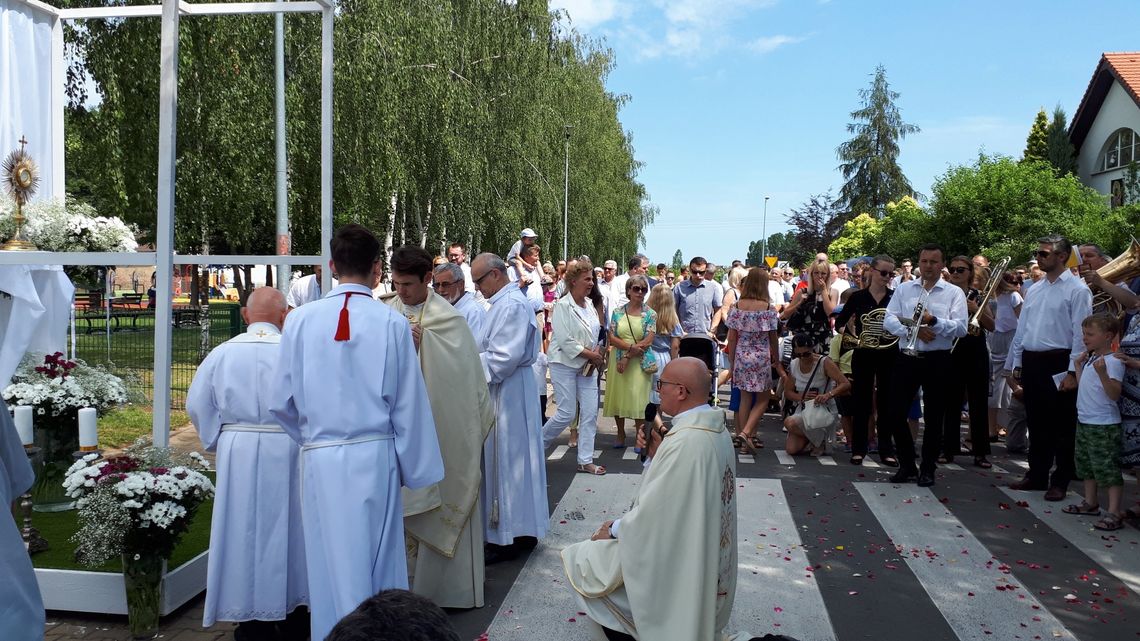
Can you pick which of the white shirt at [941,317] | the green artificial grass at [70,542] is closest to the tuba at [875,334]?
the white shirt at [941,317]

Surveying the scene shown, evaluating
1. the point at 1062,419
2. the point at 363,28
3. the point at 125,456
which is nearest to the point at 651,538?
the point at 125,456

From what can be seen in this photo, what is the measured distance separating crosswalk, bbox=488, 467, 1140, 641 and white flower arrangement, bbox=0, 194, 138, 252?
11.5 ft

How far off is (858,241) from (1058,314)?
42883 millimetres

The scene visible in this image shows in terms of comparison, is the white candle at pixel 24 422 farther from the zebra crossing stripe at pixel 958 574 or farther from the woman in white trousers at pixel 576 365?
the zebra crossing stripe at pixel 958 574

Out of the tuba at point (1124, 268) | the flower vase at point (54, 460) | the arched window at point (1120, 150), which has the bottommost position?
the flower vase at point (54, 460)

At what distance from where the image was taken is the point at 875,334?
30.1ft

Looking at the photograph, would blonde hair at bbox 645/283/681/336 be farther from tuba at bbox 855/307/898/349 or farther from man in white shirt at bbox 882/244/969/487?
man in white shirt at bbox 882/244/969/487

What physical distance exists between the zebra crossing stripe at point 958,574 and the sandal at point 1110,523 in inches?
40.5

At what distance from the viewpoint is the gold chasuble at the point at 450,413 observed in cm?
520

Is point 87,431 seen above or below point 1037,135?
below

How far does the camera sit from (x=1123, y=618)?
523 centimetres

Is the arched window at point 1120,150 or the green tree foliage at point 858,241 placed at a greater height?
the arched window at point 1120,150

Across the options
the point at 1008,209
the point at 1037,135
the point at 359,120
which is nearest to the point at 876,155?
the point at 1037,135

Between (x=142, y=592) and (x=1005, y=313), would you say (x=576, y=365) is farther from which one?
(x=1005, y=313)
